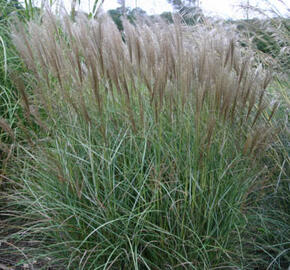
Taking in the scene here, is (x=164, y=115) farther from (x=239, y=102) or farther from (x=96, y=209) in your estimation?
(x=96, y=209)

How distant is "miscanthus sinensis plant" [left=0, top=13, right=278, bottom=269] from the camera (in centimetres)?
186

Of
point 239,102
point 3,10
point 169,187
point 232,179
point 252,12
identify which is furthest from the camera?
point 3,10

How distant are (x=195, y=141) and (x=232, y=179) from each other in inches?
13.1

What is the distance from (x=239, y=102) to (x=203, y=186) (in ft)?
2.11

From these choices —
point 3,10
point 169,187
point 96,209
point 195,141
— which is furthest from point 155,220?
point 3,10

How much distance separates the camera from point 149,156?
2020mm

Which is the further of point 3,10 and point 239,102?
point 3,10

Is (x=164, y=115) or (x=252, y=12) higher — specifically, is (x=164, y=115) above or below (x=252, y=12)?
below

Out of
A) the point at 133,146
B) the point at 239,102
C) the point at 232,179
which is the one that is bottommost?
the point at 232,179

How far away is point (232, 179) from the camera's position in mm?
2004

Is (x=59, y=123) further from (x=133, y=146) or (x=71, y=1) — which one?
(x=71, y=1)

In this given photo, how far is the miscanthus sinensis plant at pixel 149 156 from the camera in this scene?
1.86 m

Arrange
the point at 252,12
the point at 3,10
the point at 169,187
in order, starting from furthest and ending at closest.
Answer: the point at 3,10, the point at 252,12, the point at 169,187

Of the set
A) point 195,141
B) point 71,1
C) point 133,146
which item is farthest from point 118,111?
point 71,1
